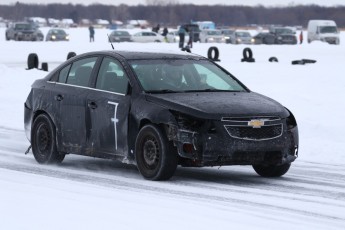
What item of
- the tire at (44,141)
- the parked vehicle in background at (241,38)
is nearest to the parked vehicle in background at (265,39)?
the parked vehicle in background at (241,38)

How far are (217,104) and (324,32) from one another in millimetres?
59507

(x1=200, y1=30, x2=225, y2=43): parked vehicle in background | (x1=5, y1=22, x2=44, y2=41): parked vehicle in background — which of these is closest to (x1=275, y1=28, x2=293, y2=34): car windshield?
(x1=200, y1=30, x2=225, y2=43): parked vehicle in background

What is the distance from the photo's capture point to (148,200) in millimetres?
8547

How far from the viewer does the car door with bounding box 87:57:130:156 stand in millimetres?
10500

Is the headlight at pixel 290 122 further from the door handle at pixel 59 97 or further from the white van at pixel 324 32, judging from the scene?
the white van at pixel 324 32

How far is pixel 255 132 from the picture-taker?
9.94 metres

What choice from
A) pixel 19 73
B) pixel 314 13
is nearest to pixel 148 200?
pixel 19 73

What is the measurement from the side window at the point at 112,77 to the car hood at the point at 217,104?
1.88 feet

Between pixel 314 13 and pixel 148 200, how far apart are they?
18917 centimetres

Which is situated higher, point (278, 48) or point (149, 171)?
point (149, 171)

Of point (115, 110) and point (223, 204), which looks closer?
point (223, 204)

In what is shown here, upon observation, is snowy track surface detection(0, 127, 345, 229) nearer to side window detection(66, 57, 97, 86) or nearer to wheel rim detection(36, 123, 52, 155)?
wheel rim detection(36, 123, 52, 155)

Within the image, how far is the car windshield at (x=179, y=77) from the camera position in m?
10.7

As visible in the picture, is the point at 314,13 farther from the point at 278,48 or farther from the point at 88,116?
the point at 88,116
